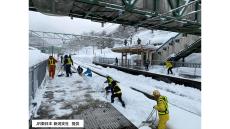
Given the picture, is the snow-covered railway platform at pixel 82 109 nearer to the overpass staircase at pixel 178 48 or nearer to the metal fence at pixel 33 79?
the metal fence at pixel 33 79

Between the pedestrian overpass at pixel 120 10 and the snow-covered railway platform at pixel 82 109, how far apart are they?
8.42ft

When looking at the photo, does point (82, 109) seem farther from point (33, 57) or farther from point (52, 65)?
point (52, 65)

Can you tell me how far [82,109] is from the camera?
583 cm

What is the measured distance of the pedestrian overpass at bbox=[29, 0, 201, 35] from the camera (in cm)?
661

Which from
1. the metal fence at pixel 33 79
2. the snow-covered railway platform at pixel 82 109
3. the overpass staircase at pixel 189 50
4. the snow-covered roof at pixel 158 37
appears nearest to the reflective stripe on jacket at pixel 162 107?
the snow-covered railway platform at pixel 82 109

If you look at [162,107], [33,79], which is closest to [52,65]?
[33,79]

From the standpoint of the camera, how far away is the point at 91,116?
5.30 metres

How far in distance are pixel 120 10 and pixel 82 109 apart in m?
3.16

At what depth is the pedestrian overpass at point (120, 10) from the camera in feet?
21.7
